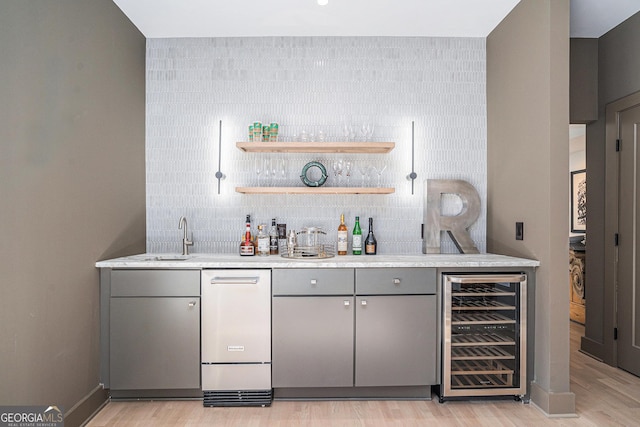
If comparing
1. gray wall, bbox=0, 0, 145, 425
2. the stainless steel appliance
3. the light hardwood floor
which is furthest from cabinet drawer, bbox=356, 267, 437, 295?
gray wall, bbox=0, 0, 145, 425

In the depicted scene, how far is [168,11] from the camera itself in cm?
274

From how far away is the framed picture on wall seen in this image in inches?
201

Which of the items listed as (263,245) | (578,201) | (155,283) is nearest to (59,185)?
(155,283)

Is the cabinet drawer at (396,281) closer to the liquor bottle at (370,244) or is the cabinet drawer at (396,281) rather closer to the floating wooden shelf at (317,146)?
the liquor bottle at (370,244)

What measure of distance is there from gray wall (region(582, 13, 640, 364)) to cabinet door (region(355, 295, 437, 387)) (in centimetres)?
179

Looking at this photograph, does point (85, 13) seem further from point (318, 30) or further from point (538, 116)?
point (538, 116)

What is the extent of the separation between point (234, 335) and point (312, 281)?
61 centimetres

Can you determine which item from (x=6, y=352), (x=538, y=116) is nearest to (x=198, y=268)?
(x=6, y=352)

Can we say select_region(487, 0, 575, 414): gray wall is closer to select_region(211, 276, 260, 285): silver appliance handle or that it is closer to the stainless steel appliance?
the stainless steel appliance

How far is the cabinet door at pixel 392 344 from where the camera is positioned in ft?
8.04

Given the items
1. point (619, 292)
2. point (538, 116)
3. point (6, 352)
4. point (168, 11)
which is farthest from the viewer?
point (619, 292)

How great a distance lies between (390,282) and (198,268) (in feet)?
4.12

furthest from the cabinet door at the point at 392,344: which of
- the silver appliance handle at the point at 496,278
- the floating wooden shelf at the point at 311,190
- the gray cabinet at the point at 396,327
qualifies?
the floating wooden shelf at the point at 311,190

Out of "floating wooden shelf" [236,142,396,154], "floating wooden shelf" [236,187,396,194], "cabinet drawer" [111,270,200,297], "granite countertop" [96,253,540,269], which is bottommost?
"cabinet drawer" [111,270,200,297]
